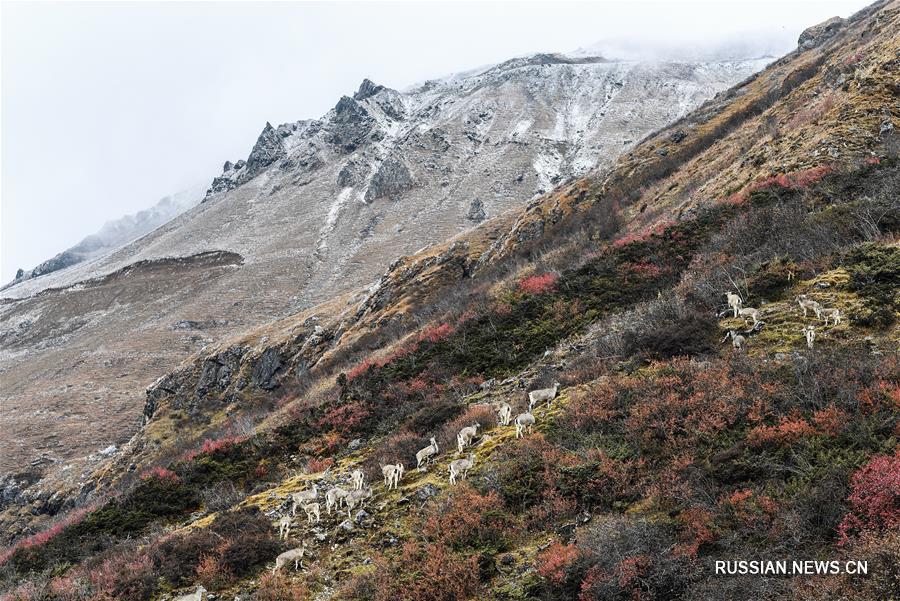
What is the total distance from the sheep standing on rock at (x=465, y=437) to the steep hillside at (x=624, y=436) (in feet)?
0.48

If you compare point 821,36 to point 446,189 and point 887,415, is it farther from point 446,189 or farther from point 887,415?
point 446,189

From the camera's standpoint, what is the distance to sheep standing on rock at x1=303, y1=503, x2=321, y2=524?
9367 mm

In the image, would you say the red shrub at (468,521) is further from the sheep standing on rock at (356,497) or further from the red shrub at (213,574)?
the red shrub at (213,574)

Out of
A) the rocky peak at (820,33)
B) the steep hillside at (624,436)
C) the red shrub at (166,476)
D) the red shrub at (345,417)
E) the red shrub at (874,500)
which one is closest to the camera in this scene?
the red shrub at (874,500)

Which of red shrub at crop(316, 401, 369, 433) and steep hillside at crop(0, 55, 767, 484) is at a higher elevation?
steep hillside at crop(0, 55, 767, 484)

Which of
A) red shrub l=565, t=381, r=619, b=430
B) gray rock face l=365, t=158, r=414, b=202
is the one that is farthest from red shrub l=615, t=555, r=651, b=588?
gray rock face l=365, t=158, r=414, b=202

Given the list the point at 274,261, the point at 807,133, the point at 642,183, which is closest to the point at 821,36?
the point at 642,183

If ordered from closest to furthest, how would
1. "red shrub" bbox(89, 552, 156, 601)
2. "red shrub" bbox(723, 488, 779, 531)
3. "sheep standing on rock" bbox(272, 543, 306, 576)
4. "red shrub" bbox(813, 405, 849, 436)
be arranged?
"red shrub" bbox(723, 488, 779, 531), "red shrub" bbox(813, 405, 849, 436), "sheep standing on rock" bbox(272, 543, 306, 576), "red shrub" bbox(89, 552, 156, 601)

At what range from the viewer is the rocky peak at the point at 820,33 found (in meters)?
45.4

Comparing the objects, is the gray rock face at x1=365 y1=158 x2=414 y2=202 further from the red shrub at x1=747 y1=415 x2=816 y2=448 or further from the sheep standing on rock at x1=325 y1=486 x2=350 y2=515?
the red shrub at x1=747 y1=415 x2=816 y2=448

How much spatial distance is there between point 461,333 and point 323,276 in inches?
2621

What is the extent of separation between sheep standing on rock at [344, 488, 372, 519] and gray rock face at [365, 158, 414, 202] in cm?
9836

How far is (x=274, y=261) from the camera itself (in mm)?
89562

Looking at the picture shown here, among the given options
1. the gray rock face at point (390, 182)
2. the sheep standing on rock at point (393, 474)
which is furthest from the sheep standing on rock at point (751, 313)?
the gray rock face at point (390, 182)
